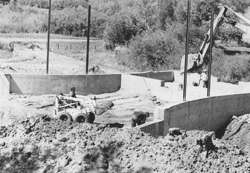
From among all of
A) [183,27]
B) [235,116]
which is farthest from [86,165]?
[183,27]

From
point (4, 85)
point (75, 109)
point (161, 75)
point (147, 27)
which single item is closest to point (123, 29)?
point (147, 27)

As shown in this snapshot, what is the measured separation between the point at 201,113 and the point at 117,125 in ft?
10.4

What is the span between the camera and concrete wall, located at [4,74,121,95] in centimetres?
2139

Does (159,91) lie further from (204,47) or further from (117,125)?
(204,47)

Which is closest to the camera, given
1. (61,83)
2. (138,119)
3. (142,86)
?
(138,119)

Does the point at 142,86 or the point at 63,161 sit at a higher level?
the point at 142,86

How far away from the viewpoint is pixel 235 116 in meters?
20.5

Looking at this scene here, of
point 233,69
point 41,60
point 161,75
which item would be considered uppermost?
point 41,60

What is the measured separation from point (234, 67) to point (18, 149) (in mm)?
20477

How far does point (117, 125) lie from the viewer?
56.4 feet

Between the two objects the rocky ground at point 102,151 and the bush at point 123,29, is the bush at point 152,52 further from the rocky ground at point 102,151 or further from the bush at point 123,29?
the rocky ground at point 102,151

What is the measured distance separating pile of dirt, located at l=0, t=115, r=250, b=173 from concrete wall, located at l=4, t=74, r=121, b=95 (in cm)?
706

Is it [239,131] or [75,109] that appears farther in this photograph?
[239,131]

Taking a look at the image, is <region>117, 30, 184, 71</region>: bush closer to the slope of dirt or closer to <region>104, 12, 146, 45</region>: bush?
the slope of dirt
